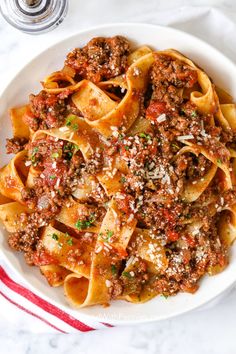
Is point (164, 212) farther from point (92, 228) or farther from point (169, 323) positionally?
point (169, 323)

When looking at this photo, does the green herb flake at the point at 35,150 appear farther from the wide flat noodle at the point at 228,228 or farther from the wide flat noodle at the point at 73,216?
A: the wide flat noodle at the point at 228,228

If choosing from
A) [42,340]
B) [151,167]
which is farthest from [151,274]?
[42,340]

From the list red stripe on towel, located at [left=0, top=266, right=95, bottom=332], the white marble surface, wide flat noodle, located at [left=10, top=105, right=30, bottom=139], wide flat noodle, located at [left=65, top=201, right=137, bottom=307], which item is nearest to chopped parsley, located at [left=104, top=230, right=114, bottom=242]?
wide flat noodle, located at [left=65, top=201, right=137, bottom=307]

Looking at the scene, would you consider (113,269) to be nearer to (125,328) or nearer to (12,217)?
(12,217)

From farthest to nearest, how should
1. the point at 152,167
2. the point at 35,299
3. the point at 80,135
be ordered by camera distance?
the point at 35,299, the point at 80,135, the point at 152,167

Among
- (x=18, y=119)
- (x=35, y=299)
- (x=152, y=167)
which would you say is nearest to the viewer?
(x=152, y=167)

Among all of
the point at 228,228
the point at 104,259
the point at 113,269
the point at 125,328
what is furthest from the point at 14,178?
the point at 125,328
